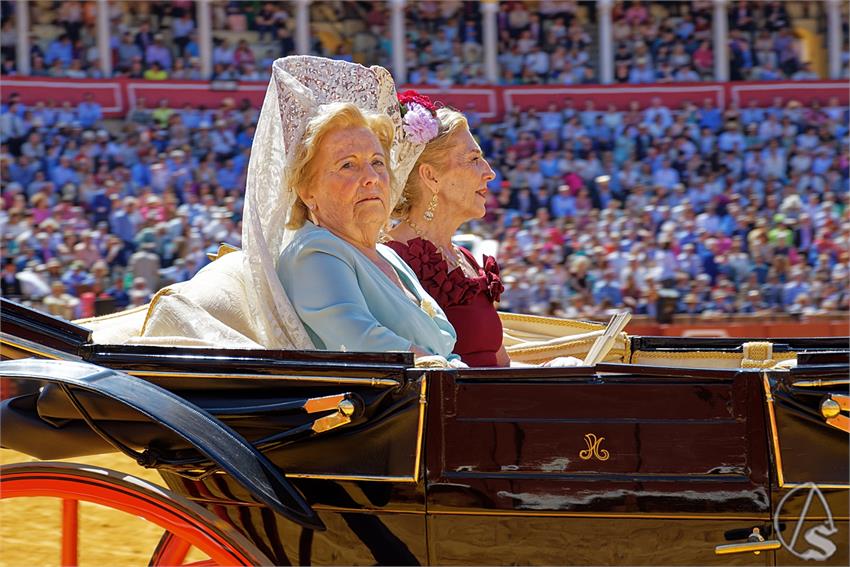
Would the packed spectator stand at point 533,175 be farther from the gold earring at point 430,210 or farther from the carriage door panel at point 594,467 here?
the carriage door panel at point 594,467

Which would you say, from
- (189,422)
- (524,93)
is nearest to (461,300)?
(189,422)

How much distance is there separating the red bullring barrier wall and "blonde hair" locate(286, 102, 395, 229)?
11.1 m

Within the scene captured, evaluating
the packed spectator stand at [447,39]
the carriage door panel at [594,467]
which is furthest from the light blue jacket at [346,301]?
the packed spectator stand at [447,39]

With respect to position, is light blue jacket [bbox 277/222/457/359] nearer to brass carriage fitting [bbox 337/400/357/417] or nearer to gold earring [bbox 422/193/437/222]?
brass carriage fitting [bbox 337/400/357/417]

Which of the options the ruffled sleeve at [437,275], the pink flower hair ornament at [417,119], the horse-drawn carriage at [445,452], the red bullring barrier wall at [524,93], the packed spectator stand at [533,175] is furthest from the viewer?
the red bullring barrier wall at [524,93]

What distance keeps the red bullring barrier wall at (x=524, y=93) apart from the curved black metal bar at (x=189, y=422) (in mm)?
11812

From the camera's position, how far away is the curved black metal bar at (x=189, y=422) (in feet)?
6.97

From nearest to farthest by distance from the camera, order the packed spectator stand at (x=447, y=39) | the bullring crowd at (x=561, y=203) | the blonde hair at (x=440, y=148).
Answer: the blonde hair at (x=440, y=148) < the bullring crowd at (x=561, y=203) < the packed spectator stand at (x=447, y=39)

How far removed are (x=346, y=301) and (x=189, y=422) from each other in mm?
569

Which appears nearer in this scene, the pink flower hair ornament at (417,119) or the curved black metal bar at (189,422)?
the curved black metal bar at (189,422)

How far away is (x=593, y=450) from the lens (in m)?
2.14

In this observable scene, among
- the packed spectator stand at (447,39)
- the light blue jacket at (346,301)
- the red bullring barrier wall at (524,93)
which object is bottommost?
the light blue jacket at (346,301)

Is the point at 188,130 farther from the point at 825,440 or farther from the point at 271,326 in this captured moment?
the point at 825,440

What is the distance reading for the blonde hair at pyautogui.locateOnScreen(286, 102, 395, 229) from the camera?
9.15 ft
